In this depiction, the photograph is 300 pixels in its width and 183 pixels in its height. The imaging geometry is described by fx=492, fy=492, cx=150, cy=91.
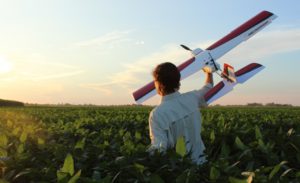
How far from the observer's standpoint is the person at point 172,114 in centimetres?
561

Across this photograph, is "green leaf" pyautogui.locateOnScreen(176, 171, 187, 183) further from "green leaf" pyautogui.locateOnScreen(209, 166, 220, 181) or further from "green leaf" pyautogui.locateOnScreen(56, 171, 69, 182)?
"green leaf" pyautogui.locateOnScreen(56, 171, 69, 182)

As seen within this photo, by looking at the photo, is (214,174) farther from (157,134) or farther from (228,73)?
(228,73)

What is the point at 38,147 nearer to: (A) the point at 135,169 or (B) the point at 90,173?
(B) the point at 90,173

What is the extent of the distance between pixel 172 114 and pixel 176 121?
0.10m

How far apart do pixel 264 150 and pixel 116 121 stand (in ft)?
27.3

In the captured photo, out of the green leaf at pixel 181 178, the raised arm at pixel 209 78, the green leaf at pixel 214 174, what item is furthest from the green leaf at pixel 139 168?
the raised arm at pixel 209 78

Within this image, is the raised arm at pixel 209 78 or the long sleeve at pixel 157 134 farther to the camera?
the raised arm at pixel 209 78

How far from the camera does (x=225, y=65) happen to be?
10758 mm

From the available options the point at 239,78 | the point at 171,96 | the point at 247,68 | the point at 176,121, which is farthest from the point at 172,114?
the point at 247,68

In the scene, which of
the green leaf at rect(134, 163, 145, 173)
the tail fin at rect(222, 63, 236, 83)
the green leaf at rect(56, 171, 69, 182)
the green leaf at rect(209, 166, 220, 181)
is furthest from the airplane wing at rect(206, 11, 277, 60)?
the green leaf at rect(56, 171, 69, 182)

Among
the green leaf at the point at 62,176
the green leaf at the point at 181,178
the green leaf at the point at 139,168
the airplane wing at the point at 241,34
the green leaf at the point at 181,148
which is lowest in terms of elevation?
the green leaf at the point at 181,178

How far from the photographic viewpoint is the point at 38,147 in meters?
5.29

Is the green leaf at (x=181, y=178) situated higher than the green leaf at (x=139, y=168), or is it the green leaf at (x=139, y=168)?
the green leaf at (x=139, y=168)

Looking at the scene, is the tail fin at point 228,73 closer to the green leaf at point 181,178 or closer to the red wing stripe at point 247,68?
the red wing stripe at point 247,68
